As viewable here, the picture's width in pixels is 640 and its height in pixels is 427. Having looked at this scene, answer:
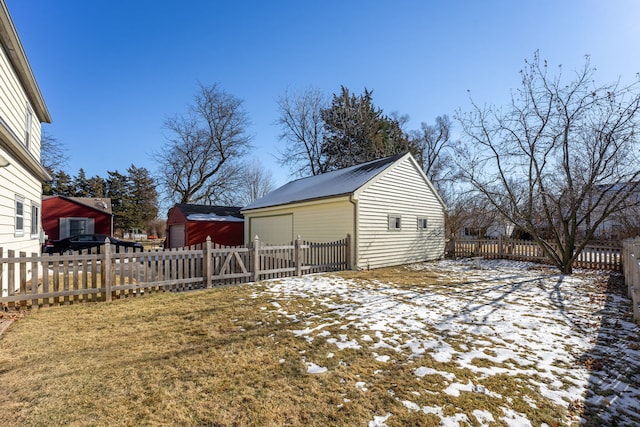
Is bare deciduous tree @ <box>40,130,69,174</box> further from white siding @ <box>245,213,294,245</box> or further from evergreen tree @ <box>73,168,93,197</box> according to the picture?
evergreen tree @ <box>73,168,93,197</box>

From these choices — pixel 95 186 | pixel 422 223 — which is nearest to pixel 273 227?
pixel 422 223

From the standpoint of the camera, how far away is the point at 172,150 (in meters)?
28.3

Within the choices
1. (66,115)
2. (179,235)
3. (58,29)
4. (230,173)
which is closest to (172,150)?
(230,173)

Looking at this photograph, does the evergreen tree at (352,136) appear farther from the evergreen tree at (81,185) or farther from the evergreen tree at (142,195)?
the evergreen tree at (81,185)

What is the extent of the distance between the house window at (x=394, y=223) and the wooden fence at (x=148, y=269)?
2663mm

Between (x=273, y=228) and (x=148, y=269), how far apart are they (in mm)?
8723

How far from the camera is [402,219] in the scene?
13.7 metres

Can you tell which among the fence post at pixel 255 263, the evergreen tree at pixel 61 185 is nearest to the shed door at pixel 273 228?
the fence post at pixel 255 263

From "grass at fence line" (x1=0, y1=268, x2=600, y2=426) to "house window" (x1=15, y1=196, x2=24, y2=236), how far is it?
3728 mm

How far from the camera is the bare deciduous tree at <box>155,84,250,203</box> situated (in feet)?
92.7

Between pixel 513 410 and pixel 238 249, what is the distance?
7.57 m

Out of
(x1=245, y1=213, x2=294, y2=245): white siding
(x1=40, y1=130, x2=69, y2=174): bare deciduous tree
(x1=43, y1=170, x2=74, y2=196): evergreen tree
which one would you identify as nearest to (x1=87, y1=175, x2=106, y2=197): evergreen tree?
(x1=43, y1=170, x2=74, y2=196): evergreen tree

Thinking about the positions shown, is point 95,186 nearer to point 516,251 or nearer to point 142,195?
point 142,195

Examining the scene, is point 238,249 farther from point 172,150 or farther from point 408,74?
point 172,150
